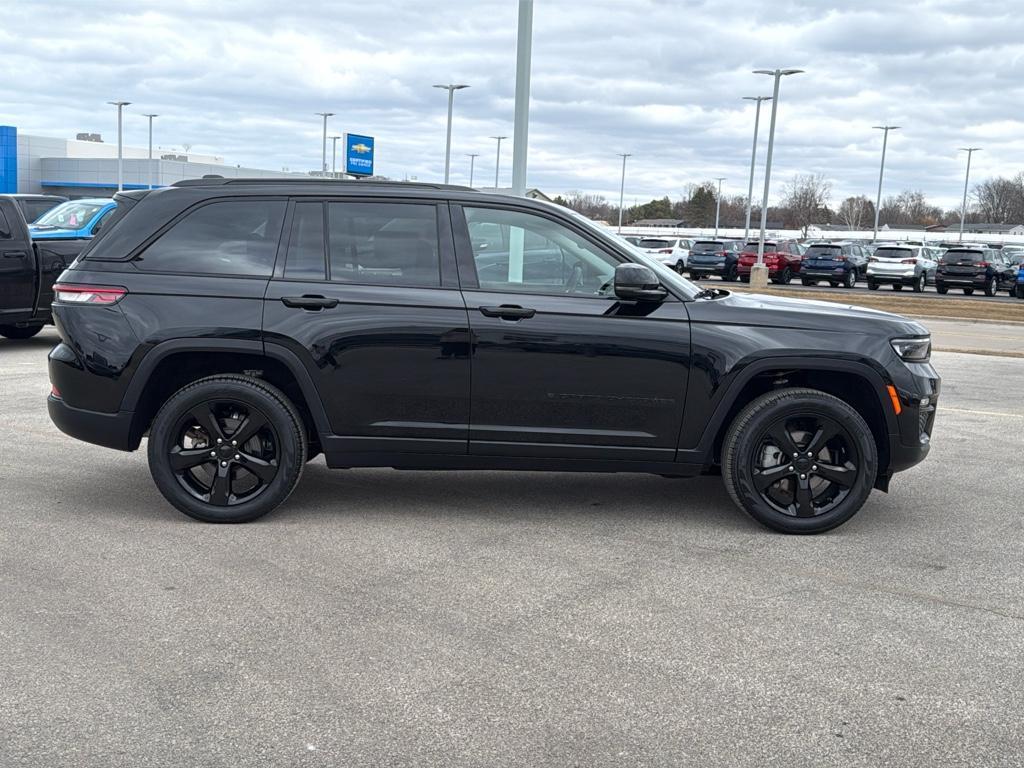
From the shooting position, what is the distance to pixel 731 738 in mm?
3508

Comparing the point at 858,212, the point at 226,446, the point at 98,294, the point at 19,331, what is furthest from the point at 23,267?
the point at 858,212

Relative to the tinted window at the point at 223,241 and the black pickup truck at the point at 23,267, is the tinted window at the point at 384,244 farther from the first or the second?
the black pickup truck at the point at 23,267

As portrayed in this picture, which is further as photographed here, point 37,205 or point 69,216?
point 37,205

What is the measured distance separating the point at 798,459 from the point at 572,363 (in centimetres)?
Result: 130

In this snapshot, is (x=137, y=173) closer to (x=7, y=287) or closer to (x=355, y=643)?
(x=7, y=287)

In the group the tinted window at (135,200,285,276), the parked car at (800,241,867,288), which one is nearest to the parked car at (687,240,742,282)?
the parked car at (800,241,867,288)

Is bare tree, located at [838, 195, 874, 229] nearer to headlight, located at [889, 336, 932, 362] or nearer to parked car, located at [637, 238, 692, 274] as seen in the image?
parked car, located at [637, 238, 692, 274]

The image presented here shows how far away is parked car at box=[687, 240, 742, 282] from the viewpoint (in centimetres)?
4116

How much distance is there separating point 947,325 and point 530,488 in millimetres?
16904

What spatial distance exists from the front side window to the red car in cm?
3648

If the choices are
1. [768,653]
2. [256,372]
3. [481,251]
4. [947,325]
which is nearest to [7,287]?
[256,372]

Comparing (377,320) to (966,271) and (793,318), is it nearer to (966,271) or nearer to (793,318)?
(793,318)

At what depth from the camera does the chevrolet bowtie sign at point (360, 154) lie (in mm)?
40750

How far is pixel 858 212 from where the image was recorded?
150625mm
